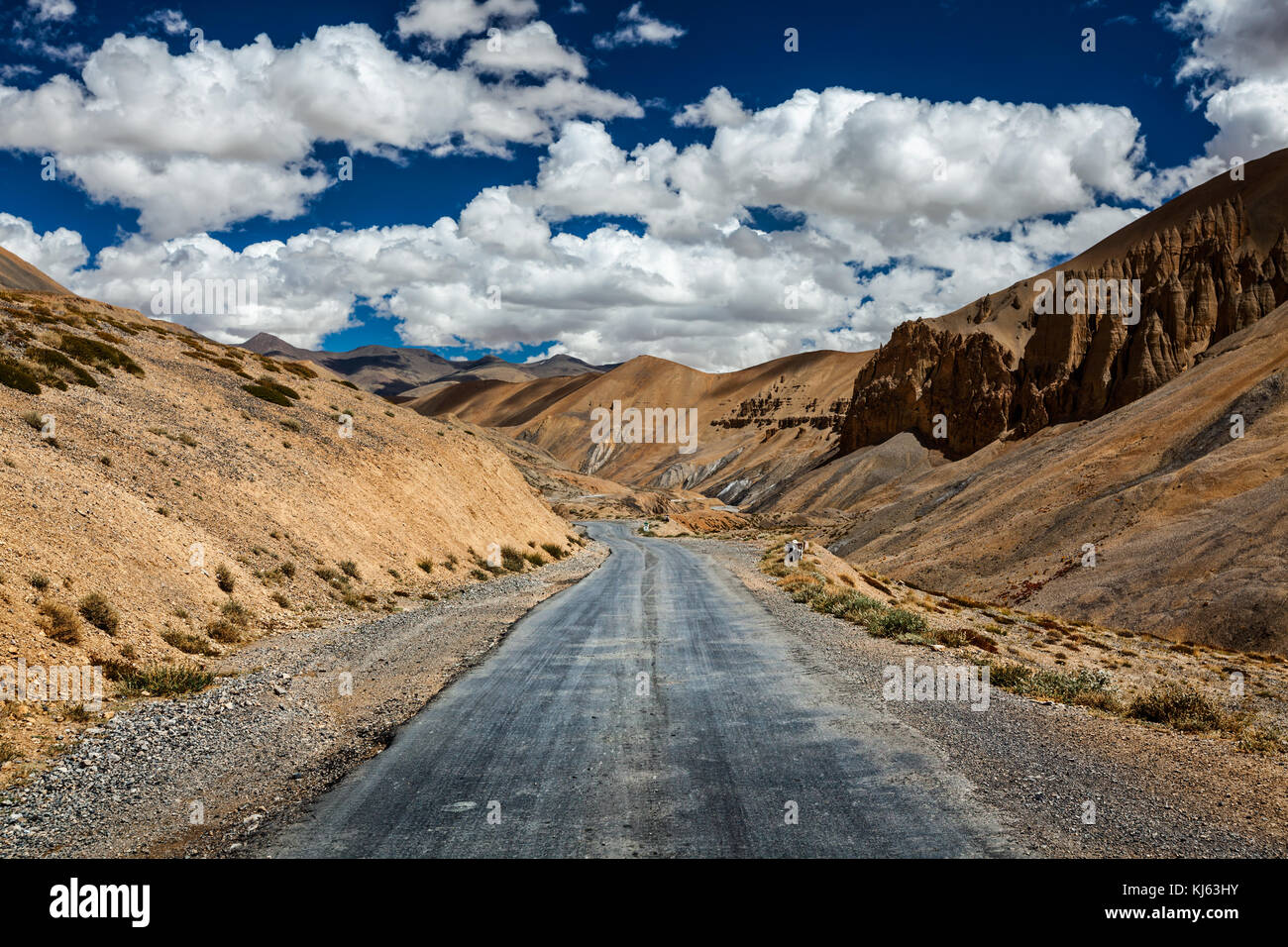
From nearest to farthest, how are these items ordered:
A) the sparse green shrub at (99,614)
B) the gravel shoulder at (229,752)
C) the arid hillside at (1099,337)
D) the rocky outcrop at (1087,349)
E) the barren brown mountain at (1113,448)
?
the gravel shoulder at (229,752) < the sparse green shrub at (99,614) < the barren brown mountain at (1113,448) < the rocky outcrop at (1087,349) < the arid hillside at (1099,337)

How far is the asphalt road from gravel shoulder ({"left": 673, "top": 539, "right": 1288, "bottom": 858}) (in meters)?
0.40

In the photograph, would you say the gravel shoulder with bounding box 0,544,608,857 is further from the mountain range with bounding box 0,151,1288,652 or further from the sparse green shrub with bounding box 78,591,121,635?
the mountain range with bounding box 0,151,1288,652

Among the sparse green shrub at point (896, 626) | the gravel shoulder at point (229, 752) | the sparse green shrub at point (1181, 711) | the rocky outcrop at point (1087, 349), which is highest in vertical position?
the rocky outcrop at point (1087, 349)

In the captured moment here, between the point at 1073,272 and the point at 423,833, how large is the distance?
357 ft

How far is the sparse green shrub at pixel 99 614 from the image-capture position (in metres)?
10.8

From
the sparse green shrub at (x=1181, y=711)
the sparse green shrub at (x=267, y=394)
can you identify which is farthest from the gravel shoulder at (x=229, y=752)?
the sparse green shrub at (x=267, y=394)

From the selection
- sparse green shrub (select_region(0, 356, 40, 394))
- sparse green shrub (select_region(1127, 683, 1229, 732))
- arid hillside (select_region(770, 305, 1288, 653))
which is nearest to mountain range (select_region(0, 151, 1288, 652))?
arid hillside (select_region(770, 305, 1288, 653))

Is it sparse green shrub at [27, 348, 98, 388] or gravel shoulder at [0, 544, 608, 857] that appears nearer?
gravel shoulder at [0, 544, 608, 857]

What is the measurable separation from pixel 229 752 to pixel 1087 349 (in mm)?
91067

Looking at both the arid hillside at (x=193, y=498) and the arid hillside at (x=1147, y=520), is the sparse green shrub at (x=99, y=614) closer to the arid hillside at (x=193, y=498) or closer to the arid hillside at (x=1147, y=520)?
the arid hillside at (x=193, y=498)

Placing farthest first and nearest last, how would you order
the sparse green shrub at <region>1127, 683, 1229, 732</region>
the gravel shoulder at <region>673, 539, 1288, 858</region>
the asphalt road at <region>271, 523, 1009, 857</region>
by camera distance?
the sparse green shrub at <region>1127, 683, 1229, 732</region> < the gravel shoulder at <region>673, 539, 1288, 858</region> < the asphalt road at <region>271, 523, 1009, 857</region>

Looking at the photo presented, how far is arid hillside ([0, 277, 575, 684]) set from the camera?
11625 millimetres

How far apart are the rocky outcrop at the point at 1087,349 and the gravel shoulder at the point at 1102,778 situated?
75.1 meters
